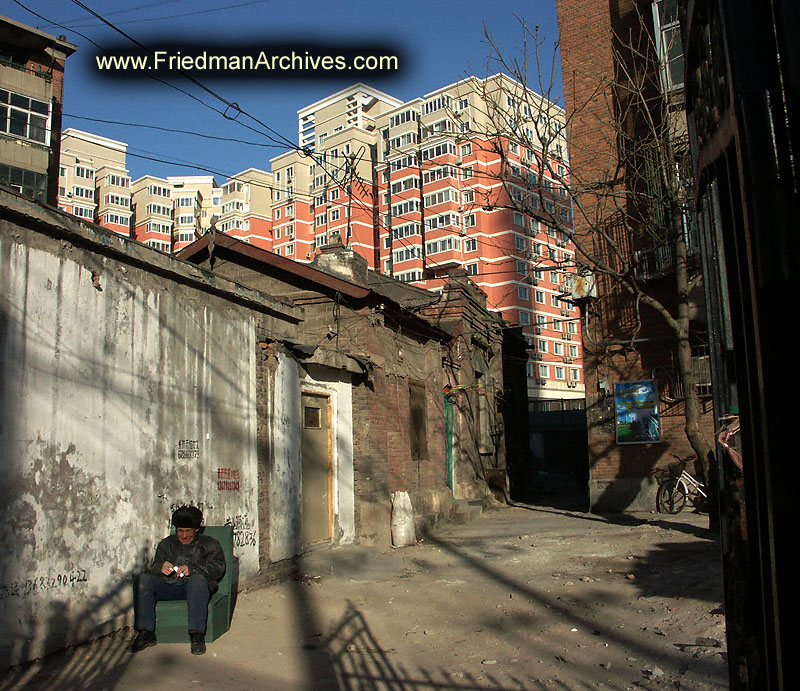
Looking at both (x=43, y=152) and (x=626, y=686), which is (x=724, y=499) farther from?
(x=43, y=152)

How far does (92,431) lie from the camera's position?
6.48 meters

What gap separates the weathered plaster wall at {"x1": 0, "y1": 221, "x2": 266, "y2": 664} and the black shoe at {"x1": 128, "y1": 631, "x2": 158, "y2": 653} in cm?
38

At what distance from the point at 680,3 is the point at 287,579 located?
8.61 m

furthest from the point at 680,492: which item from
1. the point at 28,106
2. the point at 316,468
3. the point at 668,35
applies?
the point at 28,106

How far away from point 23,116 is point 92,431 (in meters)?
20.3

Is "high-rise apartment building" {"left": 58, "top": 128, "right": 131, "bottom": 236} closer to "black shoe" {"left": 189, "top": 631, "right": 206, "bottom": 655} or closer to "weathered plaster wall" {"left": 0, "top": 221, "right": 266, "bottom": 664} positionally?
"weathered plaster wall" {"left": 0, "top": 221, "right": 266, "bottom": 664}

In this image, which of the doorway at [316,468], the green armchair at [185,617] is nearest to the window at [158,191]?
the doorway at [316,468]

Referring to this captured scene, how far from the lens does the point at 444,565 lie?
10.9 m

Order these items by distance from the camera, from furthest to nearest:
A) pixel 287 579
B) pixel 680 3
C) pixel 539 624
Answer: pixel 287 579 < pixel 539 624 < pixel 680 3

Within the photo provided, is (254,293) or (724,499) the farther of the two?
(254,293)

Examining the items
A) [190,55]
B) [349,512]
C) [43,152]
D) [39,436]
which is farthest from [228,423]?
[43,152]

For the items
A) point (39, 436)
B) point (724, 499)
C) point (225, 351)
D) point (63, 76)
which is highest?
point (63, 76)

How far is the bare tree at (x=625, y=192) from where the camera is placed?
517 inches

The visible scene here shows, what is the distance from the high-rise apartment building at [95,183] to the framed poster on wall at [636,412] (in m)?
65.8
